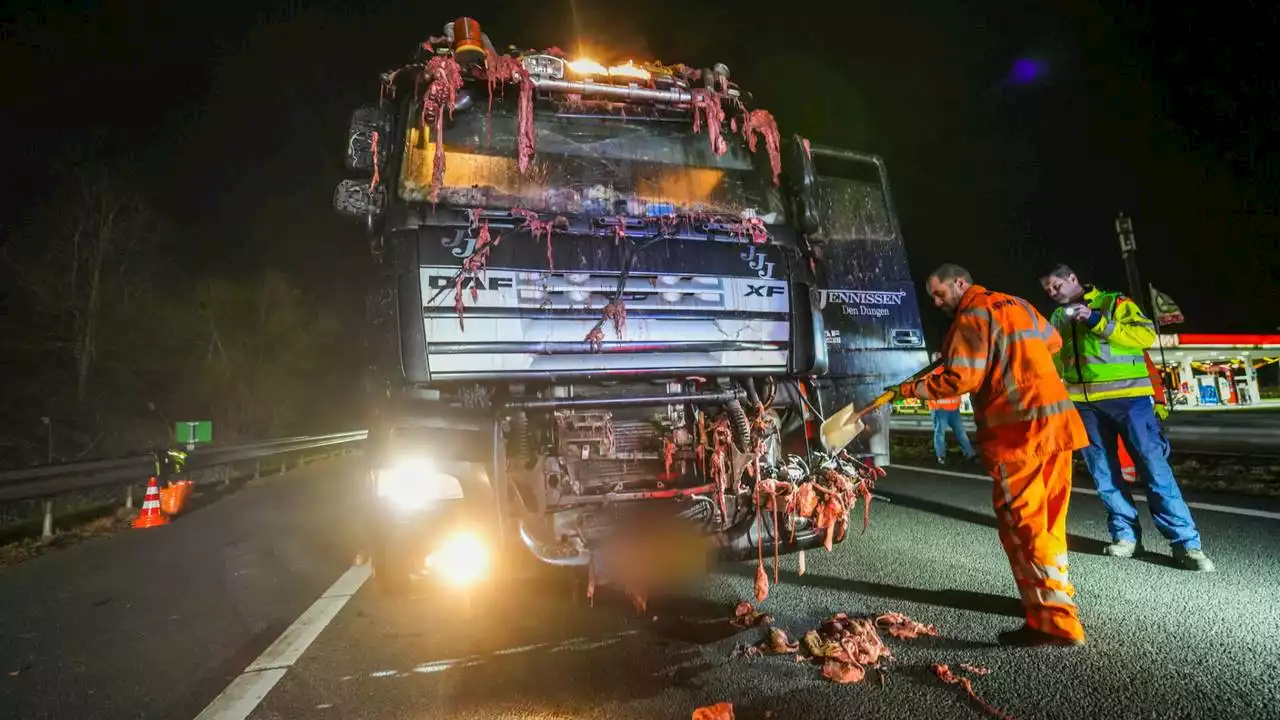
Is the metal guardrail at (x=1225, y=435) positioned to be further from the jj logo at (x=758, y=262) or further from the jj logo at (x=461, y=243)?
the jj logo at (x=461, y=243)

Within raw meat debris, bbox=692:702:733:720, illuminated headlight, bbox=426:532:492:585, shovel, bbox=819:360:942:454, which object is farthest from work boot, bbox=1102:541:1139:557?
illuminated headlight, bbox=426:532:492:585

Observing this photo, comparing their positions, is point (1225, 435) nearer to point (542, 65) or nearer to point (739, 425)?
point (739, 425)

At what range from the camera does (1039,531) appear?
276 cm

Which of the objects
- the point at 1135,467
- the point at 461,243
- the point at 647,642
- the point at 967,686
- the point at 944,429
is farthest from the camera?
the point at 944,429

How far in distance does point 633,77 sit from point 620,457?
2.69 meters

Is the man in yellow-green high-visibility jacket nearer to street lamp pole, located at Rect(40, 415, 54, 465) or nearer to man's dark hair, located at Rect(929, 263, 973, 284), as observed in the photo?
man's dark hair, located at Rect(929, 263, 973, 284)

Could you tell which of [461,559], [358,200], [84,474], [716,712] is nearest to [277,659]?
[461,559]

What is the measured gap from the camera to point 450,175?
3725 mm

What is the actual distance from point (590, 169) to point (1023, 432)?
116 inches

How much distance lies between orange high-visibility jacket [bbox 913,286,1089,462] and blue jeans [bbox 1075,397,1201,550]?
1419mm

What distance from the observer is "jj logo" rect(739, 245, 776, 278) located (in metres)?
3.83

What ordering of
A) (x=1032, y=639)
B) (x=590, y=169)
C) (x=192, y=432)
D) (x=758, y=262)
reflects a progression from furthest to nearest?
(x=192, y=432) → (x=590, y=169) → (x=758, y=262) → (x=1032, y=639)

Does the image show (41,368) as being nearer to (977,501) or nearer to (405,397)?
(405,397)

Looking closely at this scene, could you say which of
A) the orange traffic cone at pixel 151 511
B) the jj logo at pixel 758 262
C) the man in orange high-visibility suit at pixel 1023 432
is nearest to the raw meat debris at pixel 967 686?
the man in orange high-visibility suit at pixel 1023 432
